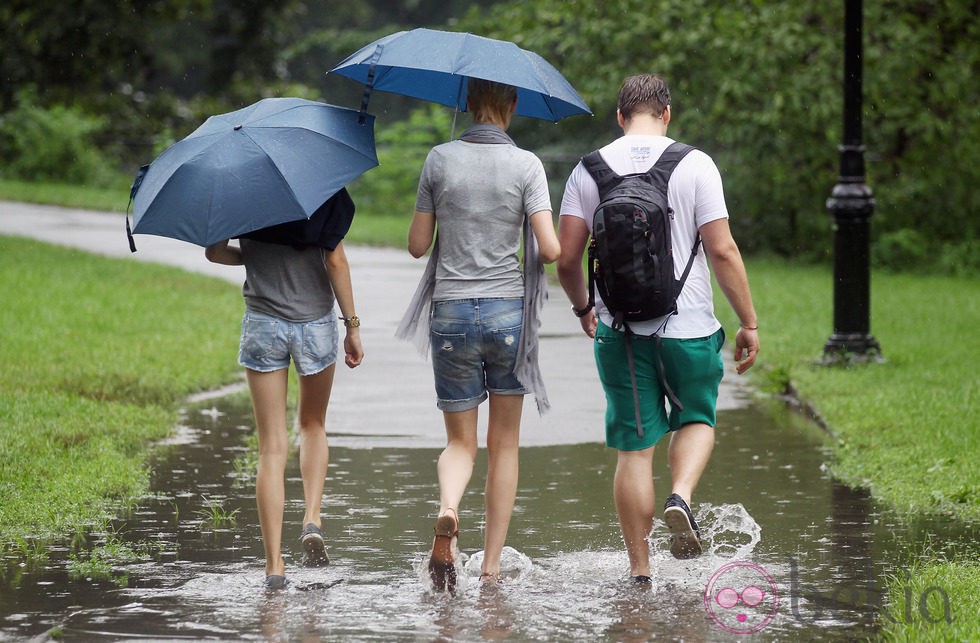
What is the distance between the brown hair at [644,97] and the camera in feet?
18.7

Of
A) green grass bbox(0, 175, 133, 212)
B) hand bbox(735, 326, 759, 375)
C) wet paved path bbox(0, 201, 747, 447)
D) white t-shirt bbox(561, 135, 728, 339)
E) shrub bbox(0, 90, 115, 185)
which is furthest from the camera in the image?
shrub bbox(0, 90, 115, 185)

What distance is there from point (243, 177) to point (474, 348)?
106 cm

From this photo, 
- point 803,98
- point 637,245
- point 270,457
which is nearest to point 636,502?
point 637,245

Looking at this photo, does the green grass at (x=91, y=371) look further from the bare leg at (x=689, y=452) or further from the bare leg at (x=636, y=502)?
the bare leg at (x=689, y=452)

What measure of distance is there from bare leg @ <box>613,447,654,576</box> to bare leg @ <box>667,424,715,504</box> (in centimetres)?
11

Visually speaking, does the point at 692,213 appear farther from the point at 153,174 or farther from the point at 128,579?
the point at 128,579

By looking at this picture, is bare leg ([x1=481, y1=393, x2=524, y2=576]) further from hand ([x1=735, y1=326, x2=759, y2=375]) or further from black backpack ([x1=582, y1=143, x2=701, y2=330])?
hand ([x1=735, y1=326, x2=759, y2=375])

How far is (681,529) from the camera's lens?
552 centimetres

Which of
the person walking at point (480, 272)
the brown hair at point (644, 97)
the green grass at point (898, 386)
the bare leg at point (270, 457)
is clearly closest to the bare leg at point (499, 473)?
the person walking at point (480, 272)

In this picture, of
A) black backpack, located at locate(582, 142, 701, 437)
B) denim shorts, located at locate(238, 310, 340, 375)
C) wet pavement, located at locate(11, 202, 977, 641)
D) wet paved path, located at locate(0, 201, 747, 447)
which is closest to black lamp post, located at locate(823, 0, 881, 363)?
wet paved path, located at locate(0, 201, 747, 447)

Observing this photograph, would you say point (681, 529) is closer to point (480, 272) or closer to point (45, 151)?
point (480, 272)

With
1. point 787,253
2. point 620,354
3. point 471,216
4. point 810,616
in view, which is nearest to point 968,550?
point 810,616

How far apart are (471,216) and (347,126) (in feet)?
2.22

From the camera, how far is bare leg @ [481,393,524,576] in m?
5.80
